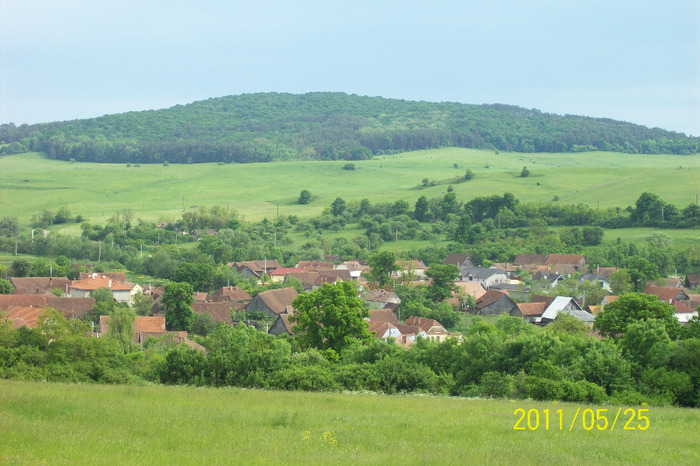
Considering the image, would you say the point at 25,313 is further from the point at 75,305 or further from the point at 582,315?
the point at 582,315

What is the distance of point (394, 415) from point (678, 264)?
71.8 metres

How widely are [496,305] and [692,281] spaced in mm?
22247

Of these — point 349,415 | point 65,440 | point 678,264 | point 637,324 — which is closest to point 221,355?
point 349,415

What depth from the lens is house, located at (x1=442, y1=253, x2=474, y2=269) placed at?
90.1 m

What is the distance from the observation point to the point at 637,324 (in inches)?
1017

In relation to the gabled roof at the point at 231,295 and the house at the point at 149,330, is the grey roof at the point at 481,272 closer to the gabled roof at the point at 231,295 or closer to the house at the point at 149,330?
the gabled roof at the point at 231,295

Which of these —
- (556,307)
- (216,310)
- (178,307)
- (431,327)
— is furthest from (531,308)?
(178,307)

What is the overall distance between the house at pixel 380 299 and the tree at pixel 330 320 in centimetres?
2796

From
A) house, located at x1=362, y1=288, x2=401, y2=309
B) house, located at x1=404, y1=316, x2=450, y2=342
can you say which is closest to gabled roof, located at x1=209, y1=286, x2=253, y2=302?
house, located at x1=362, y1=288, x2=401, y2=309

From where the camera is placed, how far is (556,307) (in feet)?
198

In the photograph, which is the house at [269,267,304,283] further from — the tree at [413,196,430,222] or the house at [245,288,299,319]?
the tree at [413,196,430,222]

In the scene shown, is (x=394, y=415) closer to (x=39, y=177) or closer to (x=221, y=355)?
(x=221, y=355)

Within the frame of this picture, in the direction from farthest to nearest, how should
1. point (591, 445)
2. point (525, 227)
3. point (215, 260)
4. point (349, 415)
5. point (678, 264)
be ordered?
1. point (525, 227)
2. point (215, 260)
3. point (678, 264)
4. point (349, 415)
5. point (591, 445)

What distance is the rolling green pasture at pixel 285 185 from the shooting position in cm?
13162
